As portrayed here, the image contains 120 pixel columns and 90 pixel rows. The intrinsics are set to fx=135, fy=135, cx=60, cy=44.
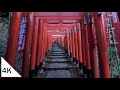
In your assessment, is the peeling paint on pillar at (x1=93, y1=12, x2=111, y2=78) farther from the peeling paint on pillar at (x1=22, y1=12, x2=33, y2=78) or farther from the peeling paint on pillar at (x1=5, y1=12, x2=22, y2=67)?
the peeling paint on pillar at (x1=22, y1=12, x2=33, y2=78)

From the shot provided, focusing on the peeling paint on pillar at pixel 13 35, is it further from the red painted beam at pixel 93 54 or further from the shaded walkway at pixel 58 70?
the shaded walkway at pixel 58 70

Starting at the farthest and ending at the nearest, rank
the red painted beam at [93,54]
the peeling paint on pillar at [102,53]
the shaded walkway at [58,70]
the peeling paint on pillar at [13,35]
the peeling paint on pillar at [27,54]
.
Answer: the shaded walkway at [58,70] < the peeling paint on pillar at [27,54] < the red painted beam at [93,54] < the peeling paint on pillar at [102,53] < the peeling paint on pillar at [13,35]

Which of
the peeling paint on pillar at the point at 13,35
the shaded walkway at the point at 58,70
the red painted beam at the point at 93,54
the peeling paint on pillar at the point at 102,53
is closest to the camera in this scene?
the peeling paint on pillar at the point at 13,35

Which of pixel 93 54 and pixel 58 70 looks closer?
pixel 93 54

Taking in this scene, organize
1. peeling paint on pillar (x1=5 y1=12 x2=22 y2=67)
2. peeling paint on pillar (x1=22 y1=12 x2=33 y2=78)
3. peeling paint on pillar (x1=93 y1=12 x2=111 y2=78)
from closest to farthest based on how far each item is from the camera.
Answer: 1. peeling paint on pillar (x1=5 y1=12 x2=22 y2=67)
2. peeling paint on pillar (x1=93 y1=12 x2=111 y2=78)
3. peeling paint on pillar (x1=22 y1=12 x2=33 y2=78)

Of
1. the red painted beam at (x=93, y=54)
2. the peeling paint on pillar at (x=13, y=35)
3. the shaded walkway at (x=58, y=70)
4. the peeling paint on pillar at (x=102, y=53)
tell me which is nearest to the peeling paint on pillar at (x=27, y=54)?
the shaded walkway at (x=58, y=70)

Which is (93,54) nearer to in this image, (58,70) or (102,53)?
(102,53)

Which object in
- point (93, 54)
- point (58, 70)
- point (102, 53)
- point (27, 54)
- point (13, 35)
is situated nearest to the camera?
point (13, 35)

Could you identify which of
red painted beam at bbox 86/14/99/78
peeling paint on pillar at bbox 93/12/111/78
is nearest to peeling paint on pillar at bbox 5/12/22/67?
peeling paint on pillar at bbox 93/12/111/78

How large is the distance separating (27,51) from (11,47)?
2.24 m

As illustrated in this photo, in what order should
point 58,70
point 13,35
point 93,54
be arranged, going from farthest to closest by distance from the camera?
point 58,70 → point 93,54 → point 13,35

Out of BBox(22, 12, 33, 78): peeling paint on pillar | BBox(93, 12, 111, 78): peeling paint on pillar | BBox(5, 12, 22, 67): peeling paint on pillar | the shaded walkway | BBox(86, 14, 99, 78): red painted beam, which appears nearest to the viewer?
BBox(5, 12, 22, 67): peeling paint on pillar

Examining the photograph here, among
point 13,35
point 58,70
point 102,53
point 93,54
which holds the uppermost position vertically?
point 13,35

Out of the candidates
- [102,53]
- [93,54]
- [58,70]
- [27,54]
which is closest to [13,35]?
[27,54]
